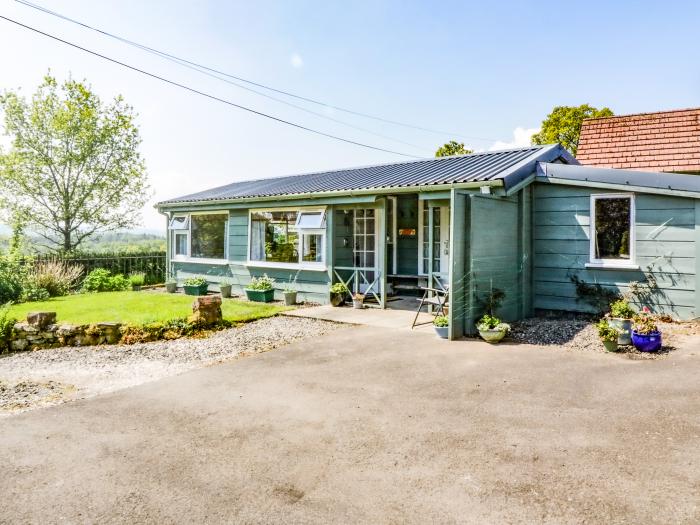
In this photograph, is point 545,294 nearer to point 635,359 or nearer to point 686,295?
point 686,295

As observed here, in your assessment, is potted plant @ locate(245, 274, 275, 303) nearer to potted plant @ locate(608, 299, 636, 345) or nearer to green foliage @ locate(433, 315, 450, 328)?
green foliage @ locate(433, 315, 450, 328)

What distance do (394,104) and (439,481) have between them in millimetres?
19203

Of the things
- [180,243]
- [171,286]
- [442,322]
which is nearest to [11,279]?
[171,286]

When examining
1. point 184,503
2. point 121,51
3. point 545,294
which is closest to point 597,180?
point 545,294

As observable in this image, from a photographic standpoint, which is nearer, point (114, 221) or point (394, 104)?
point (394, 104)

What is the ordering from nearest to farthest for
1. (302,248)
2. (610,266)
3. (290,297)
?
1. (610,266)
2. (290,297)
3. (302,248)

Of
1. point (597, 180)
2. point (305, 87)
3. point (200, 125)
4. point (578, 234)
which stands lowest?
point (578, 234)

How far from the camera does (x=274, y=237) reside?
12586mm

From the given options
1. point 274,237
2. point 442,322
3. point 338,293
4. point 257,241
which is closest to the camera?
point 442,322

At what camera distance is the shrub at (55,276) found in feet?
45.1

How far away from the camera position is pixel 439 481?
306 centimetres

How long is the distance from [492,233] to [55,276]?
1350 cm

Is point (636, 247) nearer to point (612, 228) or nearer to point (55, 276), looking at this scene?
point (612, 228)

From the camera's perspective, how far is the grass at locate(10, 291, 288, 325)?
938cm
